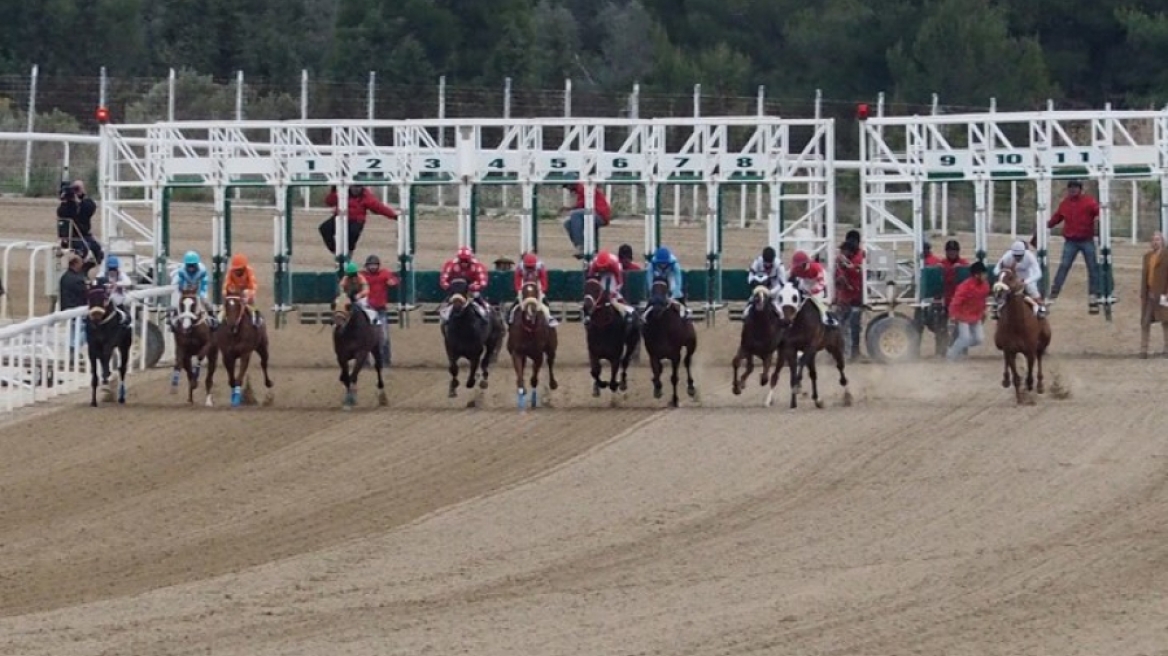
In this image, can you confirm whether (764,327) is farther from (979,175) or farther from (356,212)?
(356,212)

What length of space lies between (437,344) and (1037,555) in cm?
1578

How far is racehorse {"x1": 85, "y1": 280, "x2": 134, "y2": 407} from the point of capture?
23.1 metres

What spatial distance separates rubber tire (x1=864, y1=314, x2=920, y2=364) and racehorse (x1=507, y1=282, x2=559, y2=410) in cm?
490

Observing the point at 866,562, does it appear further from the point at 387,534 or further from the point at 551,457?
the point at 551,457

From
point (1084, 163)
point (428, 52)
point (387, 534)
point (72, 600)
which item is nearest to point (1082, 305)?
point (1084, 163)

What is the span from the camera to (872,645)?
40.3 ft

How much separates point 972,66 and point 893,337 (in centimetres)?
2419

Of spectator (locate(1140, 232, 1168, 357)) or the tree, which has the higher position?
the tree

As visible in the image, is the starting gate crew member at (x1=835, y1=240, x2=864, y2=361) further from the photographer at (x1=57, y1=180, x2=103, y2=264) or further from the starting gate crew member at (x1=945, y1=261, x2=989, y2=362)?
the photographer at (x1=57, y1=180, x2=103, y2=264)

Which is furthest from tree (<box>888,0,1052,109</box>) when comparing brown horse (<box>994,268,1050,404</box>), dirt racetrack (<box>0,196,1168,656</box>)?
brown horse (<box>994,268,1050,404</box>)

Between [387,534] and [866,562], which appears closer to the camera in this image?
[866,562]

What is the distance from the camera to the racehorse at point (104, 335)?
23.1 m

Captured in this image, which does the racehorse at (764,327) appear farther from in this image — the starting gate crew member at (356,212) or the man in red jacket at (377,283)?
the starting gate crew member at (356,212)

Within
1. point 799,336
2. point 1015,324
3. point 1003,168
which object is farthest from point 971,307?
point 799,336
